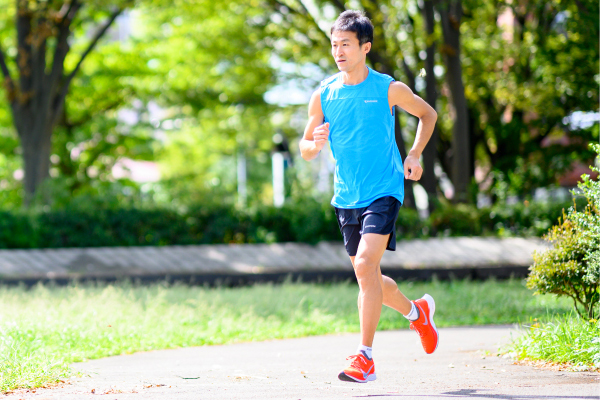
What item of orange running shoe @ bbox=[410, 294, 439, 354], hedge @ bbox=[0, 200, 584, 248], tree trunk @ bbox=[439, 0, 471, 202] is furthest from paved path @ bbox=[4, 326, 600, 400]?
tree trunk @ bbox=[439, 0, 471, 202]

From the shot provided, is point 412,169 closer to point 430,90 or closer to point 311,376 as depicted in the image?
point 311,376

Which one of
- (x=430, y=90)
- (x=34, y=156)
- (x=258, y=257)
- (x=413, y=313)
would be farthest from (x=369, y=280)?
(x=34, y=156)

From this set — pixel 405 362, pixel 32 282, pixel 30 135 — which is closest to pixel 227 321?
pixel 405 362

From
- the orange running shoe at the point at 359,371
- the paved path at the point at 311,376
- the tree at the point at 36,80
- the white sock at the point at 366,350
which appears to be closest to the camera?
the paved path at the point at 311,376

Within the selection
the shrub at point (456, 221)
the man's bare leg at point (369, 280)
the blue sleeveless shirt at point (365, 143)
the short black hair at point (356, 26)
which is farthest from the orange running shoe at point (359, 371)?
the shrub at point (456, 221)

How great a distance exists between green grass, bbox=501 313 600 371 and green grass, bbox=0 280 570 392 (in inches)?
31.1

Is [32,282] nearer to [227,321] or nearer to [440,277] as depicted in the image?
[227,321]

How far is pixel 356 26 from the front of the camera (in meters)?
4.41

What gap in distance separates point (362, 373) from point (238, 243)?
10084mm

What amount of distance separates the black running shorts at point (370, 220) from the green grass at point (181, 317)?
1.95 meters

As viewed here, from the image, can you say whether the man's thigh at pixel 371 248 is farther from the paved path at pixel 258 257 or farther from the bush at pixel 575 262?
the paved path at pixel 258 257

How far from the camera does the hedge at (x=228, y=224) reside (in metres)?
13.5

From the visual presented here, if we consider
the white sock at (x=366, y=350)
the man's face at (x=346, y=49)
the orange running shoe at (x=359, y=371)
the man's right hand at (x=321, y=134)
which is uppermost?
the man's face at (x=346, y=49)

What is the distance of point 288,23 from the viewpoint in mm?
17266
